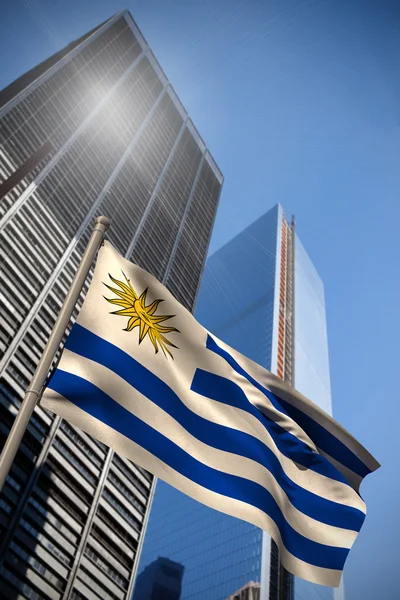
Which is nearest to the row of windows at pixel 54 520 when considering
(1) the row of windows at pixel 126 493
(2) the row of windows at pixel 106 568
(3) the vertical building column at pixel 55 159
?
(2) the row of windows at pixel 106 568

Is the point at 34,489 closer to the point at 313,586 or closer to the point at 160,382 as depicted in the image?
the point at 160,382

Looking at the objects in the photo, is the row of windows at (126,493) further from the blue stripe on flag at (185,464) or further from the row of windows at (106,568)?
the blue stripe on flag at (185,464)

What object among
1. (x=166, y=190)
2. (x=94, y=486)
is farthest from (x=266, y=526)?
(x=166, y=190)

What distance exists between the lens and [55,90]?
3086 inches

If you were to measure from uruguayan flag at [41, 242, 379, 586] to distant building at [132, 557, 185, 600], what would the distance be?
13181 cm

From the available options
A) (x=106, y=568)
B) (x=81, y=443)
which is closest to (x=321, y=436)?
(x=106, y=568)

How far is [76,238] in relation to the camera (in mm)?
69625

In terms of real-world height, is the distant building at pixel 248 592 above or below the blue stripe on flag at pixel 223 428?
above

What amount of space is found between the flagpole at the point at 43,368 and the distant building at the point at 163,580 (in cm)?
13424

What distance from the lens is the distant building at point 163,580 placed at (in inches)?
5138

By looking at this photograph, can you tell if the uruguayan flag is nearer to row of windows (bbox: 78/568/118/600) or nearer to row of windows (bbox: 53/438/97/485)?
→ row of windows (bbox: 78/568/118/600)

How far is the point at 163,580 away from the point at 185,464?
13938 centimetres

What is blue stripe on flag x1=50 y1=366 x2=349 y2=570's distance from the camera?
7.33 m

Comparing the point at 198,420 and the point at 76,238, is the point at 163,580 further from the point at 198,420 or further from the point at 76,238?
the point at 198,420
